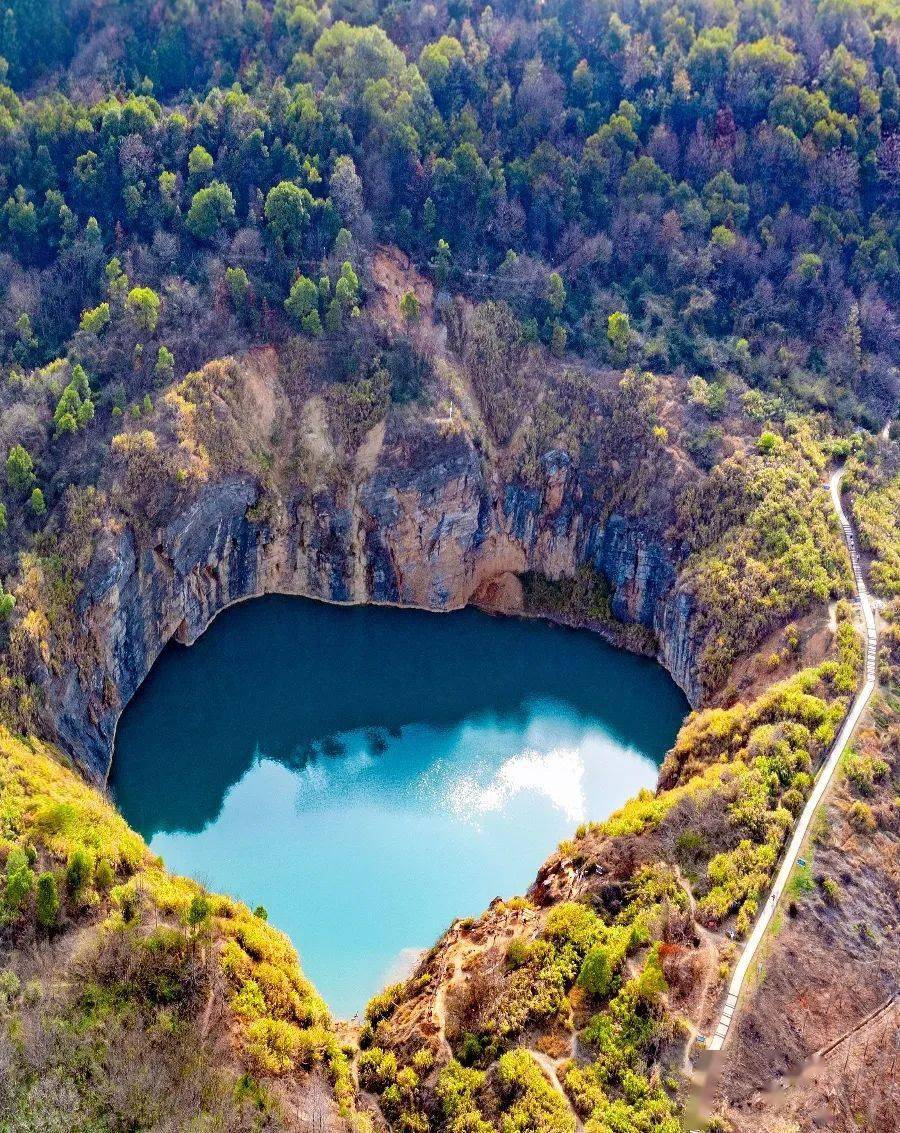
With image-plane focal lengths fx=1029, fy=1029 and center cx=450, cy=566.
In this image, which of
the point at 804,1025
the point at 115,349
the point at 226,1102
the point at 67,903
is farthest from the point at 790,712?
the point at 115,349

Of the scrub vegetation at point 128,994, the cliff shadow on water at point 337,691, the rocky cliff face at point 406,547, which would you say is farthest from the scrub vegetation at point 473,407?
the cliff shadow on water at point 337,691

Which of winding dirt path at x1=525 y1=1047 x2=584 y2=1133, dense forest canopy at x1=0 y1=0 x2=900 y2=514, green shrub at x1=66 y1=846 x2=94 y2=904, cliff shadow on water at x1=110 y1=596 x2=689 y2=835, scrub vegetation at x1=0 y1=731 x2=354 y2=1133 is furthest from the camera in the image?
dense forest canopy at x1=0 y1=0 x2=900 y2=514

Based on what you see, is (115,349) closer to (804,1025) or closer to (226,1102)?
(226,1102)

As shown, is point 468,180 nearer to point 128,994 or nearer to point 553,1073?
point 128,994

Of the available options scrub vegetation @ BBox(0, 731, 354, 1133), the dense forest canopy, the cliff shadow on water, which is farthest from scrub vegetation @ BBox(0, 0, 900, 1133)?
the cliff shadow on water

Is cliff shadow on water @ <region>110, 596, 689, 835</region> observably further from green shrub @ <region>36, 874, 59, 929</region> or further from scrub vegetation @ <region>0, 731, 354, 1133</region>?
green shrub @ <region>36, 874, 59, 929</region>

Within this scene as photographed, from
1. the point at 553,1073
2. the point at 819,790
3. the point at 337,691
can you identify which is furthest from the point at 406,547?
the point at 553,1073
